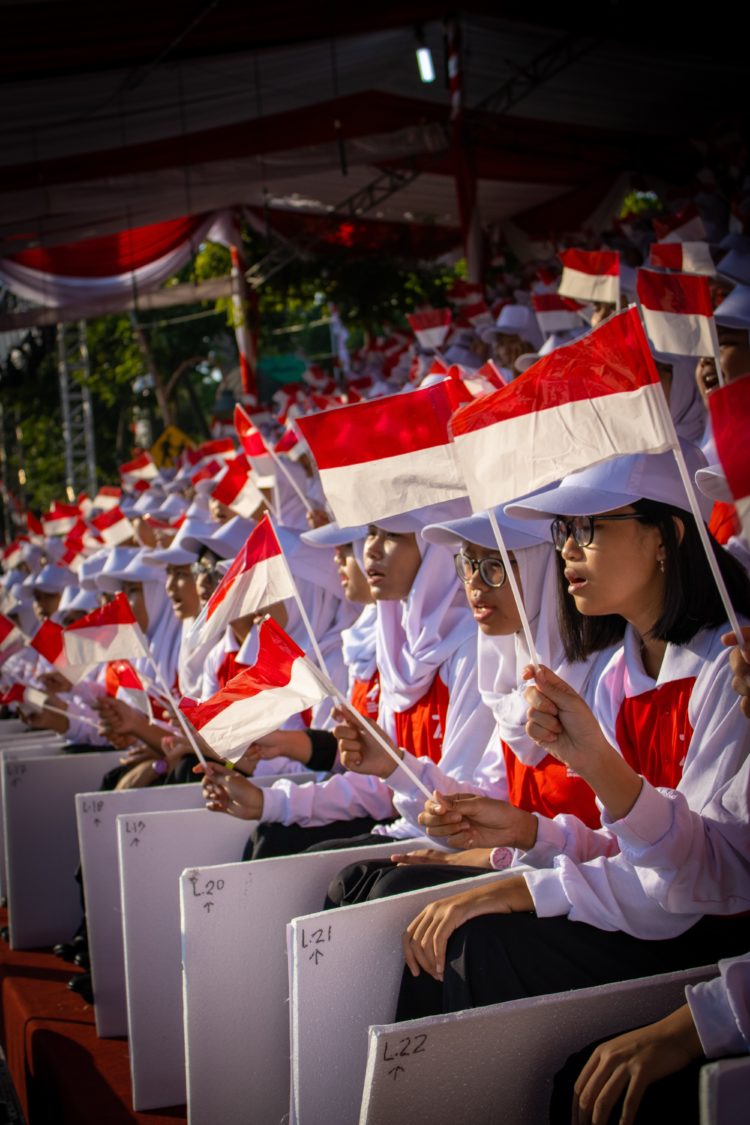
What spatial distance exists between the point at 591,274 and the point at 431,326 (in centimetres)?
403

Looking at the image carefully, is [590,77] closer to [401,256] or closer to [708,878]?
[401,256]

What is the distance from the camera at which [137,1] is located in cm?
752

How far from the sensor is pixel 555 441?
2010 millimetres

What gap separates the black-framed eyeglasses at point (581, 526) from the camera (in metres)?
2.37

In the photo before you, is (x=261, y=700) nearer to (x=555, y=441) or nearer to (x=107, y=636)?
(x=555, y=441)

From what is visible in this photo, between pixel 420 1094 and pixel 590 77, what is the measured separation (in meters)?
11.6

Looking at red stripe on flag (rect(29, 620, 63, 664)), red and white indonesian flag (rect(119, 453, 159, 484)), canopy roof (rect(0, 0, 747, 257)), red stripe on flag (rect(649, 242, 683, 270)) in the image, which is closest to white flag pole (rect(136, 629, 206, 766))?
red stripe on flag (rect(29, 620, 63, 664))

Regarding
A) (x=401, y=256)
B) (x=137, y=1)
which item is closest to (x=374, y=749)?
(x=137, y=1)

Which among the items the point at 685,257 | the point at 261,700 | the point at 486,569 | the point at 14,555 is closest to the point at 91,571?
the point at 685,257

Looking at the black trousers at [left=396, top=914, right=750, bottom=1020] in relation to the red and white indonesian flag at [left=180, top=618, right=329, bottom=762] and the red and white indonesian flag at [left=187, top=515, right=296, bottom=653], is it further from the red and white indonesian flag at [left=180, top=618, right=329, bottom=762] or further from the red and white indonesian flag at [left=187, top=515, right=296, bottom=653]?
the red and white indonesian flag at [left=187, top=515, right=296, bottom=653]

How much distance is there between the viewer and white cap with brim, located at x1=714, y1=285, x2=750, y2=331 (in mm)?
4391

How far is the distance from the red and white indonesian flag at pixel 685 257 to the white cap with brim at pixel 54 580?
4.66 m

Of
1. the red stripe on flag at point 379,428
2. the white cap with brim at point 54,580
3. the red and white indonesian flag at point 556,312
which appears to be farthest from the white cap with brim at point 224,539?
the white cap with brim at point 54,580

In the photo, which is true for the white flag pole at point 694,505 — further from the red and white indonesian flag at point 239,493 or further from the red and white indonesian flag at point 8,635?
the red and white indonesian flag at point 8,635
